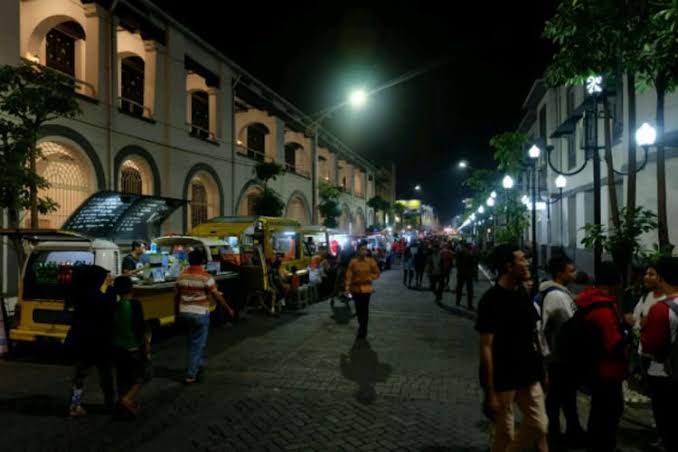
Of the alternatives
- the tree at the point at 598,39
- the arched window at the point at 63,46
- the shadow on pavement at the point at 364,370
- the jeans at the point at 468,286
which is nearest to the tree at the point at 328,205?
the arched window at the point at 63,46

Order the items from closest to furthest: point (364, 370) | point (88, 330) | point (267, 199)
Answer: point (88, 330), point (364, 370), point (267, 199)

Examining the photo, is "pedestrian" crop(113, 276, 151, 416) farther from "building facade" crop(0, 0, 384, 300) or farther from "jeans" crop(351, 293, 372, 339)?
"building facade" crop(0, 0, 384, 300)

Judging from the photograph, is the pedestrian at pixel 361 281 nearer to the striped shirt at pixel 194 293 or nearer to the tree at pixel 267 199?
the striped shirt at pixel 194 293

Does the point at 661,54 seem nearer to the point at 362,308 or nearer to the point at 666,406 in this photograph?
the point at 666,406

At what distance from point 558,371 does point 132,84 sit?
18630 mm

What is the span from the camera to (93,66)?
51.8 ft

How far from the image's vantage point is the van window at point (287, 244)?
14.7m

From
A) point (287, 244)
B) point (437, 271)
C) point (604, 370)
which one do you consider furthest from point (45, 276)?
point (437, 271)

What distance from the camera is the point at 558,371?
15.4 ft

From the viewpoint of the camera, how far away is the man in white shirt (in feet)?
15.3

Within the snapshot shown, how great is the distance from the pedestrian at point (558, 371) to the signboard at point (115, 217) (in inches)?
351

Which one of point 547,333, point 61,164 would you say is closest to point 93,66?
point 61,164

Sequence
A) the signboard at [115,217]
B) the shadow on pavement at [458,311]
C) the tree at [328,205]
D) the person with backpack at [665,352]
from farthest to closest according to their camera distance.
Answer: the tree at [328,205]
the shadow on pavement at [458,311]
the signboard at [115,217]
the person with backpack at [665,352]

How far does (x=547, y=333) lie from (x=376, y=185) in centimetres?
6246
